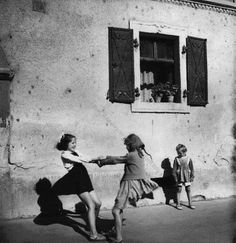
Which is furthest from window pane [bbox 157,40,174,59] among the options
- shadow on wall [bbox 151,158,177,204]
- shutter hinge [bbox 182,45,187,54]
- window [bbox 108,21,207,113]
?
shadow on wall [bbox 151,158,177,204]

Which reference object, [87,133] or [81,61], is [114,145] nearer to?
[87,133]

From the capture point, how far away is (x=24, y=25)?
21.5ft

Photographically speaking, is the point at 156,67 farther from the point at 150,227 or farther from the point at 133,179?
the point at 133,179

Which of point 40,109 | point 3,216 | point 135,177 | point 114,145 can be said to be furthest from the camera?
point 114,145

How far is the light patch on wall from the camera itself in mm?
6637

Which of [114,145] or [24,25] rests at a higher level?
[24,25]

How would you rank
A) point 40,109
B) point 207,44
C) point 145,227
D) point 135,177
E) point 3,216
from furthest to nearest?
1. point 207,44
2. point 40,109
3. point 3,216
4. point 145,227
5. point 135,177

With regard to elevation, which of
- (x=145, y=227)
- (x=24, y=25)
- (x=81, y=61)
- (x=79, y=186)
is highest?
(x=24, y=25)

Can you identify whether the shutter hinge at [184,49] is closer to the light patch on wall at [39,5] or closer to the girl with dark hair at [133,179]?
the light patch on wall at [39,5]

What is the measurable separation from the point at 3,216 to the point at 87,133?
85.2 inches

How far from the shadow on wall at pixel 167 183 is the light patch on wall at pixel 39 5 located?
397 centimetres

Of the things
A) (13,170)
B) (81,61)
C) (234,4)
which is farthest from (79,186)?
(234,4)

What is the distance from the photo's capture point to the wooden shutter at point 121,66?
7.21m

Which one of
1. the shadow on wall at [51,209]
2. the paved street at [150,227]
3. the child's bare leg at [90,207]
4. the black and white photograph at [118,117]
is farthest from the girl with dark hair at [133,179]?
the shadow on wall at [51,209]
